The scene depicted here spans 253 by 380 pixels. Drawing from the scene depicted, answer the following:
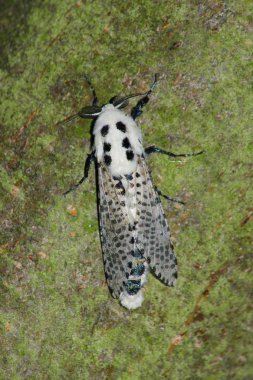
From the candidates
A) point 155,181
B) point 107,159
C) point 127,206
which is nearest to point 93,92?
point 107,159

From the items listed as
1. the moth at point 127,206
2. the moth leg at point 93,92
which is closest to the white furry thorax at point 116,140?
the moth at point 127,206

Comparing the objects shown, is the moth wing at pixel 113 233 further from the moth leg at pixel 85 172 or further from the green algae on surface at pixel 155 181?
the moth leg at pixel 85 172

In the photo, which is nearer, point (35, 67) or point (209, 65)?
point (209, 65)

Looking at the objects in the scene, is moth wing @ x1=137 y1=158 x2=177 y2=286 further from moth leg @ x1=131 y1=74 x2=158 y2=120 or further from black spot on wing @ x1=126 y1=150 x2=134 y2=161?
moth leg @ x1=131 y1=74 x2=158 y2=120

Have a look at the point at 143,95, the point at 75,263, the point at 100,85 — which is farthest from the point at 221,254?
the point at 100,85

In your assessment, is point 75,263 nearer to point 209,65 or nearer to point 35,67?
point 35,67

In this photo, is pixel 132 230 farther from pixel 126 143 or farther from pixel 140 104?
pixel 140 104

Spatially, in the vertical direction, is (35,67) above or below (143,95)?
above

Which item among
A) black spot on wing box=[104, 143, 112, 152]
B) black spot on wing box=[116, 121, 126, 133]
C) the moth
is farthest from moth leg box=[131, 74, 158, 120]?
black spot on wing box=[104, 143, 112, 152]
